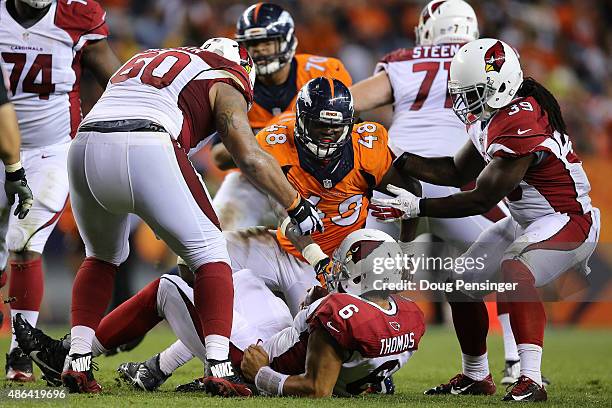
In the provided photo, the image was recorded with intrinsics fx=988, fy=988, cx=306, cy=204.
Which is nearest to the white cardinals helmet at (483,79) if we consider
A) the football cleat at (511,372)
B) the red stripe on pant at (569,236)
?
the red stripe on pant at (569,236)

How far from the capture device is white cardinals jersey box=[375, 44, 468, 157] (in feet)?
20.2

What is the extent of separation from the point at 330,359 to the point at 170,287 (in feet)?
2.96

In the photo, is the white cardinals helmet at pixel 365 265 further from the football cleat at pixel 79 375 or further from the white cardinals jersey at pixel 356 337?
the football cleat at pixel 79 375

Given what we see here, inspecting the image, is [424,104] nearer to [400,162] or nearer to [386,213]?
[400,162]

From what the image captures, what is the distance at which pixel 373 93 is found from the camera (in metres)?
6.32

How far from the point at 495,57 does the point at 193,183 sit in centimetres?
172

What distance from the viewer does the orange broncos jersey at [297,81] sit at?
22.0 feet

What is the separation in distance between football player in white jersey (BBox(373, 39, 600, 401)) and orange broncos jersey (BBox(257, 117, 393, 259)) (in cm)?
32

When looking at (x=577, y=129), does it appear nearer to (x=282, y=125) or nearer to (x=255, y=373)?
(x=282, y=125)

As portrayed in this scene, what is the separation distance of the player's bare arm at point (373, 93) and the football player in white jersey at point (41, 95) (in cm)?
153

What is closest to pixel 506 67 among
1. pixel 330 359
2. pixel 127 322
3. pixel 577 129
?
pixel 330 359

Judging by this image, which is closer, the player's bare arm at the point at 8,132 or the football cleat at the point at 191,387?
the player's bare arm at the point at 8,132

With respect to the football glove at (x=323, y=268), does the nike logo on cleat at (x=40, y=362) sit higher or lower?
lower

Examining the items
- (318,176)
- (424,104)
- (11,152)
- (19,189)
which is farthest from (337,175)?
(11,152)
